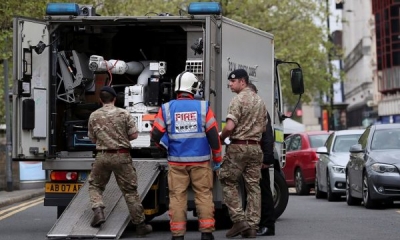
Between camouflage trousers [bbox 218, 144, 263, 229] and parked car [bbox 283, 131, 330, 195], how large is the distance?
46.5 feet

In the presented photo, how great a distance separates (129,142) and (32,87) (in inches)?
69.0

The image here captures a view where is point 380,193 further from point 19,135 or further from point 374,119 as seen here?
point 374,119

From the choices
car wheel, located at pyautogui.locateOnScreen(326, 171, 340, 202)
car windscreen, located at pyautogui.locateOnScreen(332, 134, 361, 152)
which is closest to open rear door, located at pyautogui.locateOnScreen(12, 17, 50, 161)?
A: car wheel, located at pyautogui.locateOnScreen(326, 171, 340, 202)

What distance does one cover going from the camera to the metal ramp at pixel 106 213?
15.0 metres

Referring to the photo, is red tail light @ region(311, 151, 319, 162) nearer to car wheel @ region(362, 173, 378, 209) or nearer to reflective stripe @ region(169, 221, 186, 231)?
car wheel @ region(362, 173, 378, 209)

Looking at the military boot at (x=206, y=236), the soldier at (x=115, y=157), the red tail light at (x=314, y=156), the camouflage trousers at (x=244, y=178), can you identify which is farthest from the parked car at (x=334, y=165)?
the military boot at (x=206, y=236)

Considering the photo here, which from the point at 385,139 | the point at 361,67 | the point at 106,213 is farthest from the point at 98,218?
the point at 361,67

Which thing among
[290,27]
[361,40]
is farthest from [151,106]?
[361,40]

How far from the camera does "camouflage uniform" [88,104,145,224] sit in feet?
50.3

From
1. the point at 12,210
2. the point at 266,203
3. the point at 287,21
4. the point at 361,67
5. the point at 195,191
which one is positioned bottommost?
the point at 12,210

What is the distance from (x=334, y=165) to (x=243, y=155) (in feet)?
34.5

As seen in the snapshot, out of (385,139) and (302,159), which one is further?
(302,159)

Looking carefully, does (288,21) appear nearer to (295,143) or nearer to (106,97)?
(295,143)

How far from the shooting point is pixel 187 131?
14.5m
